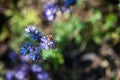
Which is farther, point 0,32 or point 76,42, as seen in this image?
point 0,32

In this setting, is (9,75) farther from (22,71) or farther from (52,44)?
(52,44)

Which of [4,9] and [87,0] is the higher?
[4,9]

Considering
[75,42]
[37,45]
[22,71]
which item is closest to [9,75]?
[22,71]

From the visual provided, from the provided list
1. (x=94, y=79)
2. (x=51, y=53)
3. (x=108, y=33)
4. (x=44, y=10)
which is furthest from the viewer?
(x=44, y=10)

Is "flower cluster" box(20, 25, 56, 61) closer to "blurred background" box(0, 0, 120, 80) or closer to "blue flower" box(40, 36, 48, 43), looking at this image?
"blue flower" box(40, 36, 48, 43)

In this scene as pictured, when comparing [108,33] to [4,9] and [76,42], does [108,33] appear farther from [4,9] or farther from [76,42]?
[4,9]

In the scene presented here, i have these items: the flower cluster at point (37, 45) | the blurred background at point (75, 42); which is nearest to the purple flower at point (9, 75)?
the blurred background at point (75, 42)

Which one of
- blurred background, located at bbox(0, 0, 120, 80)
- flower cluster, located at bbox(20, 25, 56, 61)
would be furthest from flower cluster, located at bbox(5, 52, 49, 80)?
flower cluster, located at bbox(20, 25, 56, 61)

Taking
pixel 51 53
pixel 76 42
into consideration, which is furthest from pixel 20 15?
pixel 51 53
